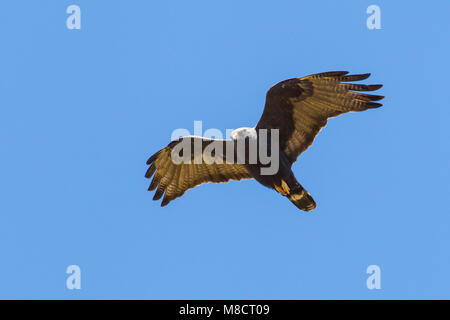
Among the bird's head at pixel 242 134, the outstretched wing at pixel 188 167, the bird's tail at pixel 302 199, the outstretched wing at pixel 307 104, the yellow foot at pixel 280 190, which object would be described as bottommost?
the bird's tail at pixel 302 199

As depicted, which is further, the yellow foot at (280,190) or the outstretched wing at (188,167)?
the outstretched wing at (188,167)

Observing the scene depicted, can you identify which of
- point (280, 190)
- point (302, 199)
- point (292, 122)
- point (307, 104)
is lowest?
point (302, 199)

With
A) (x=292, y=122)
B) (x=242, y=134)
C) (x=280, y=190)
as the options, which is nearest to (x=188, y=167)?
(x=242, y=134)

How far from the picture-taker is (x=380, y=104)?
12.8m

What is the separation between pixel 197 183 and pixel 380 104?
13.4 feet

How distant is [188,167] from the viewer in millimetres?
14211

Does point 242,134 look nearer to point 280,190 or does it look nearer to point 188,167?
point 280,190

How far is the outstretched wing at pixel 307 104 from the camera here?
12.7 meters

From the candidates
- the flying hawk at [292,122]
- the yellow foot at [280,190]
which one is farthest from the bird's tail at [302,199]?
the yellow foot at [280,190]

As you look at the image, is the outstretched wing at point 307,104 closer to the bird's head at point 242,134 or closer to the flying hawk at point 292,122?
the flying hawk at point 292,122

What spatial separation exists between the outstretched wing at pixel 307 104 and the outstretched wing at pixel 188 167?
1.16 m

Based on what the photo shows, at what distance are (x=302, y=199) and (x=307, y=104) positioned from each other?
72.0 inches

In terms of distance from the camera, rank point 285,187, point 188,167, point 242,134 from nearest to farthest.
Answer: point 242,134 < point 285,187 < point 188,167
